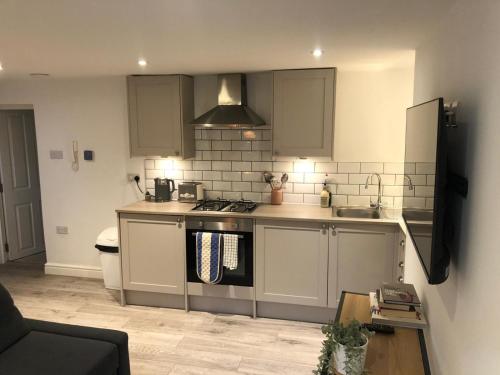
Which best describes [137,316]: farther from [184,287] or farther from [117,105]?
[117,105]

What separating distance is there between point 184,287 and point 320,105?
214 cm

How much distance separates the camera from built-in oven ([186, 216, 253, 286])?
145 inches

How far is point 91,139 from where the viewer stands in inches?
178

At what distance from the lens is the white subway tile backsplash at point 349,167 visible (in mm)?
3941

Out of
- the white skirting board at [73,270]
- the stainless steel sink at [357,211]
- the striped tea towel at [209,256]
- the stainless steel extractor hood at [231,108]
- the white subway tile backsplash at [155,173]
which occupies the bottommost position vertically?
the white skirting board at [73,270]

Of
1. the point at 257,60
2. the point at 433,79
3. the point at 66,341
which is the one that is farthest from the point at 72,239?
the point at 433,79

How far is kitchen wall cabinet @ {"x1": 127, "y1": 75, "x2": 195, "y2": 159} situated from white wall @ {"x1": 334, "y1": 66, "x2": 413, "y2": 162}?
1489 mm

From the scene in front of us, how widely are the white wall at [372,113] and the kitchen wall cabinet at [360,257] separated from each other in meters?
0.80

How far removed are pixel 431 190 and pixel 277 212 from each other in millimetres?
2200

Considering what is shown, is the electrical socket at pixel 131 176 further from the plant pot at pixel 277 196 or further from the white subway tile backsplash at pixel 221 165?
the plant pot at pixel 277 196

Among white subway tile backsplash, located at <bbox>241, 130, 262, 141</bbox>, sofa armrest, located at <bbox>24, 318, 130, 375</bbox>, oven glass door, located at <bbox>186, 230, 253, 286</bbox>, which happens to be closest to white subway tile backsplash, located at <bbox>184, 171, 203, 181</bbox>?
white subway tile backsplash, located at <bbox>241, 130, 262, 141</bbox>

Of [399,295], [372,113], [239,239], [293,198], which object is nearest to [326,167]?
[293,198]

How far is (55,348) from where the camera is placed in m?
2.40


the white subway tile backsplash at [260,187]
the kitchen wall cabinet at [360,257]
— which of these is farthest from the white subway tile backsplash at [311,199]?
the kitchen wall cabinet at [360,257]
